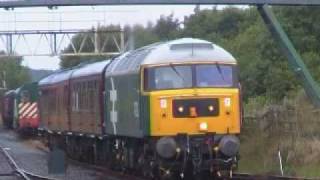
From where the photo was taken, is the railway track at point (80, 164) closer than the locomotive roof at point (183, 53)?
No

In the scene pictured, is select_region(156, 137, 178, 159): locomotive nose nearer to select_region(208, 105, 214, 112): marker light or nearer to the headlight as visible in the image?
the headlight

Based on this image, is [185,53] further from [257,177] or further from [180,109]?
[257,177]

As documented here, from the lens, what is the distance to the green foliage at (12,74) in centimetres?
11225

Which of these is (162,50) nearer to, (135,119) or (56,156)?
(135,119)

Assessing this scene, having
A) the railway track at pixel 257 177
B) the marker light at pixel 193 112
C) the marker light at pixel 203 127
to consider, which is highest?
the marker light at pixel 193 112

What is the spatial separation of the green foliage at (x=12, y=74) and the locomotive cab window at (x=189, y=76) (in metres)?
96.6

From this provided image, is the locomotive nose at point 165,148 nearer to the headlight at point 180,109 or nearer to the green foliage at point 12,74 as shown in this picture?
the headlight at point 180,109

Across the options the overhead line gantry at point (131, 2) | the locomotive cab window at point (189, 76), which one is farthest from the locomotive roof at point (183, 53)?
the overhead line gantry at point (131, 2)

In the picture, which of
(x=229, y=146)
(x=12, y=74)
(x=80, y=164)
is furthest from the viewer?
(x=12, y=74)

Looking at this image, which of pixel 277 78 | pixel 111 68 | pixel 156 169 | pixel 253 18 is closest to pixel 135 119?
pixel 156 169

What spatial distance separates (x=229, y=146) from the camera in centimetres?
1545

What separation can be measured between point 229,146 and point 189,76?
63.1 inches

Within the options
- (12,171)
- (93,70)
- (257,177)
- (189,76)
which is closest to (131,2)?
(93,70)

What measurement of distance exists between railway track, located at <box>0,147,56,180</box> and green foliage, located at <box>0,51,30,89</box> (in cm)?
8447
